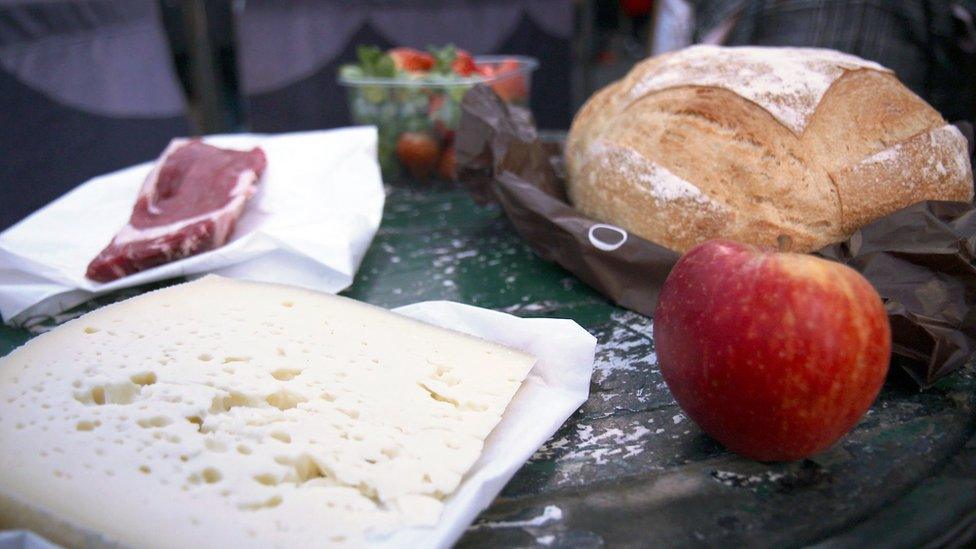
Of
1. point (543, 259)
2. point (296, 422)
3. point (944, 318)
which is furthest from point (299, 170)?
point (944, 318)

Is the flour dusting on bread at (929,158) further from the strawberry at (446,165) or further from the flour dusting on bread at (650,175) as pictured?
the strawberry at (446,165)

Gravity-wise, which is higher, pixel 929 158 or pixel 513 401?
pixel 929 158

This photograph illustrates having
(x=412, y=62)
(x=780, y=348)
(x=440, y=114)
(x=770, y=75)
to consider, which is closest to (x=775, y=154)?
(x=770, y=75)

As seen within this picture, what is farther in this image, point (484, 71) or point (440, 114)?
point (484, 71)

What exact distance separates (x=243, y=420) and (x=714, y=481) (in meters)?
0.41

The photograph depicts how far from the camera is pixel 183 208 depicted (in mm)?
1146

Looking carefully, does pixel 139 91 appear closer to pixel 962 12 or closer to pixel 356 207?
pixel 356 207

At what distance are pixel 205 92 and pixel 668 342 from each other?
2235mm

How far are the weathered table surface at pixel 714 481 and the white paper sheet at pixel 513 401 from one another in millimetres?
25

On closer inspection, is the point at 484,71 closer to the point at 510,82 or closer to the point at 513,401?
the point at 510,82

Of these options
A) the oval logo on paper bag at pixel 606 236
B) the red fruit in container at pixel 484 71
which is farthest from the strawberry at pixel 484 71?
the oval logo on paper bag at pixel 606 236

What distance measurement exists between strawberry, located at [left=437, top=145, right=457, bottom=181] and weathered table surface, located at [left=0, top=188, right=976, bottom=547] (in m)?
0.74

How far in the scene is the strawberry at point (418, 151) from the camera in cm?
147

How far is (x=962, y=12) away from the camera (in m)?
1.71
